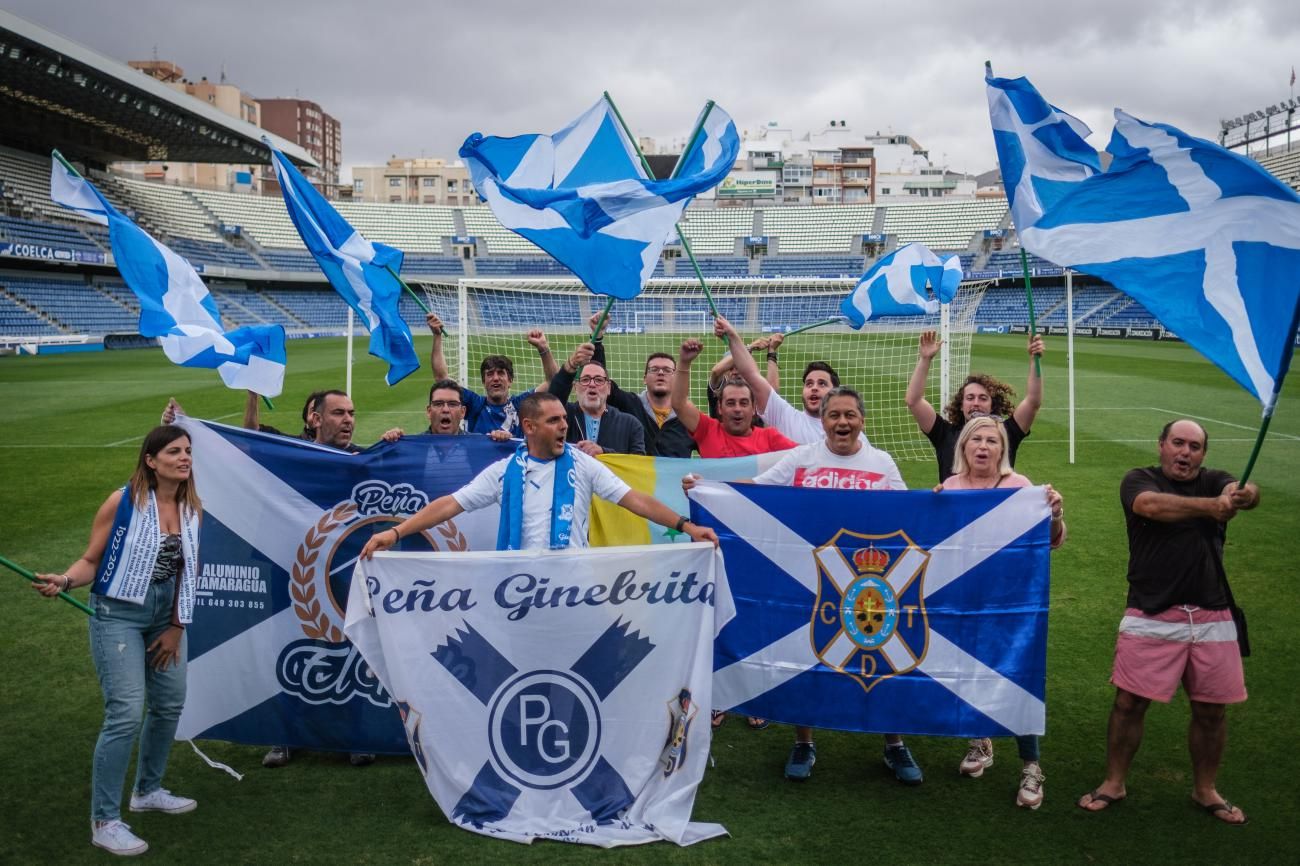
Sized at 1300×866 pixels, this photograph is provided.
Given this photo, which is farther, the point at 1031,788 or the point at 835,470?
the point at 835,470

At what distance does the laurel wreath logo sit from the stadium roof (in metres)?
35.0

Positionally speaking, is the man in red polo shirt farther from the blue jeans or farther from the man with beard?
the blue jeans

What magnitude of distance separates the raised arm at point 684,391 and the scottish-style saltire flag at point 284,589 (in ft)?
6.06

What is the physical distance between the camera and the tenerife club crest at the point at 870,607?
4742 mm

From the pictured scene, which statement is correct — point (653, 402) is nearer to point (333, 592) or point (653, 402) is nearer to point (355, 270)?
point (355, 270)

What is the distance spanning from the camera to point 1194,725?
447cm

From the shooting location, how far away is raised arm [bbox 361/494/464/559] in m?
4.38

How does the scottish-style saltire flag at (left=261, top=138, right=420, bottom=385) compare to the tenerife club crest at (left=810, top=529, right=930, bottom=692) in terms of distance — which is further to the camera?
the scottish-style saltire flag at (left=261, top=138, right=420, bottom=385)

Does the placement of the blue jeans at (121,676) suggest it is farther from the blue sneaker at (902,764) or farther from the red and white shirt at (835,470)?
the blue sneaker at (902,764)

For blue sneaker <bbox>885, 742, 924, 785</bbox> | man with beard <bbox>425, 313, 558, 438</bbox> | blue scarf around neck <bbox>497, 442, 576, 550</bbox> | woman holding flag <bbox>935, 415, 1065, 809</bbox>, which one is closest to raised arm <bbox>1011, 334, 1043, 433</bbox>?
woman holding flag <bbox>935, 415, 1065, 809</bbox>

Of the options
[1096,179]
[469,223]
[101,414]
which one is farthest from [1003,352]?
[469,223]

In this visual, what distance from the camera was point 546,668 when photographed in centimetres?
443

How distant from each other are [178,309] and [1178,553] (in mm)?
5597

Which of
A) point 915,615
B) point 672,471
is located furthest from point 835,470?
point 672,471
